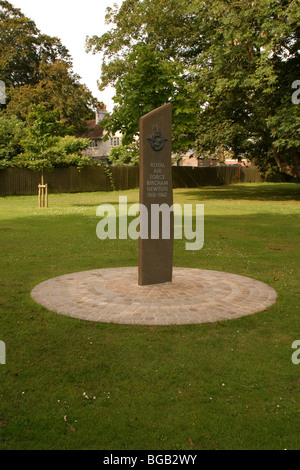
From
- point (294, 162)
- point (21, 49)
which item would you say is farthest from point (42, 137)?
point (21, 49)

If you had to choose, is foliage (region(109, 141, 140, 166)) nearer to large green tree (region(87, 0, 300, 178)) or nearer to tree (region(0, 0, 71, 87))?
large green tree (region(87, 0, 300, 178))

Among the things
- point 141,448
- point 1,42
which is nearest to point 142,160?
point 141,448

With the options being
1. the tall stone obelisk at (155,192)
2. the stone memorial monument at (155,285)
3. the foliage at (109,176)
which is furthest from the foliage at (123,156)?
the tall stone obelisk at (155,192)

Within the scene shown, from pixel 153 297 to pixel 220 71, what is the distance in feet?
70.9

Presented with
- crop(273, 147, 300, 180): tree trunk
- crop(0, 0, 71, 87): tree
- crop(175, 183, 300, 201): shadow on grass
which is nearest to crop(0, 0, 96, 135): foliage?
crop(0, 0, 71, 87): tree

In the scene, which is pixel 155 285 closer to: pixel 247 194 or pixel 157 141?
pixel 157 141

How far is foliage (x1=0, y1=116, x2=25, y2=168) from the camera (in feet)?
103

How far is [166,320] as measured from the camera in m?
5.62

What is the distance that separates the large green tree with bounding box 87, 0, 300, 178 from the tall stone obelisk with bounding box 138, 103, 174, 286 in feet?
49.4

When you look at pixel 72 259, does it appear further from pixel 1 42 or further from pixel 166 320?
pixel 1 42

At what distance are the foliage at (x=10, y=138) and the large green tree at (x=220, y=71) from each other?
10461 millimetres

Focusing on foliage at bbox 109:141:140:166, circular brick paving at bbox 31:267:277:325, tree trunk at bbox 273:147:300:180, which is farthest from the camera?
foliage at bbox 109:141:140:166

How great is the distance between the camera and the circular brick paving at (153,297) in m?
5.79
